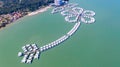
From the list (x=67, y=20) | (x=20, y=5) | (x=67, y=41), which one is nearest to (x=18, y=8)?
(x=20, y=5)

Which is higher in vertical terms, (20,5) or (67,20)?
(20,5)

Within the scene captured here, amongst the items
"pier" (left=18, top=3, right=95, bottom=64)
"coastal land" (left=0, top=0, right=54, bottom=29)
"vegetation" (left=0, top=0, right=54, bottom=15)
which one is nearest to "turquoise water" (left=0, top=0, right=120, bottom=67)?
"pier" (left=18, top=3, right=95, bottom=64)

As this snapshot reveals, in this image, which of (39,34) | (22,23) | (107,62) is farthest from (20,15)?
(107,62)

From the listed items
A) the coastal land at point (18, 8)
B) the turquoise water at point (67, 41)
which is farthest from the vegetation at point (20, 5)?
the turquoise water at point (67, 41)

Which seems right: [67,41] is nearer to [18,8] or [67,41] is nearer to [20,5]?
[18,8]

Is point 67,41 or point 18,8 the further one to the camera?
point 18,8

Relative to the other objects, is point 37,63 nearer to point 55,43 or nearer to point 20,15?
point 55,43
